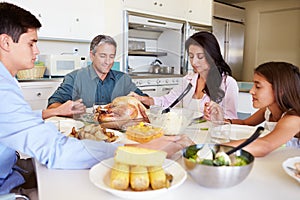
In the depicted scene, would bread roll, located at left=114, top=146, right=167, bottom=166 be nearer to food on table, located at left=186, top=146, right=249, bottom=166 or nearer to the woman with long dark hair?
food on table, located at left=186, top=146, right=249, bottom=166

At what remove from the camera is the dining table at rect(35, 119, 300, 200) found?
65cm

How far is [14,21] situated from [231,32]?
4600mm

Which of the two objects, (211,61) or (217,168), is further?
(211,61)

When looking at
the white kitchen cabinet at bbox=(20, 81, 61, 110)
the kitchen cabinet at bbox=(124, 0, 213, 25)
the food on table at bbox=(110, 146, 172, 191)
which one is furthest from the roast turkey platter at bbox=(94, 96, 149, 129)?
the kitchen cabinet at bbox=(124, 0, 213, 25)

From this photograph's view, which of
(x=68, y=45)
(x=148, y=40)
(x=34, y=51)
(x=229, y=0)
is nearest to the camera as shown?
(x=34, y=51)

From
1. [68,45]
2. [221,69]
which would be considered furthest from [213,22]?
[221,69]

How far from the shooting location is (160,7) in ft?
13.5

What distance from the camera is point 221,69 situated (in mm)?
1757

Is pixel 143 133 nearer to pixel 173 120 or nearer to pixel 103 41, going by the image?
pixel 173 120

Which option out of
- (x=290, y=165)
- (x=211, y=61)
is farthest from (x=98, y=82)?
(x=290, y=165)

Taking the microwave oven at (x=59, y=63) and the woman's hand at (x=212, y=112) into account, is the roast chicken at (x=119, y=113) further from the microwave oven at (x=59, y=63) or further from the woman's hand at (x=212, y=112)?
the microwave oven at (x=59, y=63)

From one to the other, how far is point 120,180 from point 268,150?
1.84ft

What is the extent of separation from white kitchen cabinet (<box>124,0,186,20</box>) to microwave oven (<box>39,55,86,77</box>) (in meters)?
1.10

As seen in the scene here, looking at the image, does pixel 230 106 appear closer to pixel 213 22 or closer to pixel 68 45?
pixel 68 45
